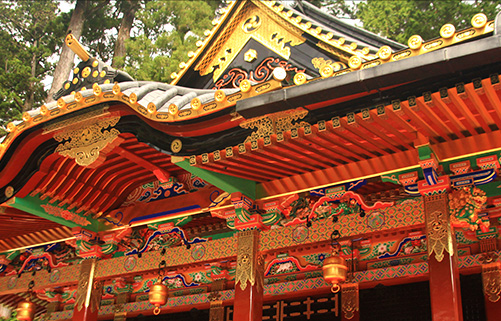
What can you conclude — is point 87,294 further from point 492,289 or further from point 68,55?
point 68,55

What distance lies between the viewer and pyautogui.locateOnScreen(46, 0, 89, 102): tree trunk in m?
18.9

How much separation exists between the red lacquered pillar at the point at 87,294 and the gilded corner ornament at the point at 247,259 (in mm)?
2635

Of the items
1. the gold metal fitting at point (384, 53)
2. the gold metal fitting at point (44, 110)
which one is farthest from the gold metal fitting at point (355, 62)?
the gold metal fitting at point (44, 110)

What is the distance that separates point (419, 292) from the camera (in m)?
6.92

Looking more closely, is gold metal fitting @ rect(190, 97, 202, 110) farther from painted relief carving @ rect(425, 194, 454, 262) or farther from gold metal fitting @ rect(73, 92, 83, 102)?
painted relief carving @ rect(425, 194, 454, 262)

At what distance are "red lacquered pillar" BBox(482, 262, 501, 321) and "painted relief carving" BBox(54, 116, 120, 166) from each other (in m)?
4.57

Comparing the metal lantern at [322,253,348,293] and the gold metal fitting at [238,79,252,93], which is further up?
the gold metal fitting at [238,79,252,93]

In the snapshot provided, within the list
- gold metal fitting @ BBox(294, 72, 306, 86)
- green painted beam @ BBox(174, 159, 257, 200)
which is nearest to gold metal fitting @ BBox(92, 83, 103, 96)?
green painted beam @ BBox(174, 159, 257, 200)

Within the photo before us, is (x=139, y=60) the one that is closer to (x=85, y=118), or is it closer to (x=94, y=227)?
(x=94, y=227)

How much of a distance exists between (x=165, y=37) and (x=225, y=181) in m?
12.8

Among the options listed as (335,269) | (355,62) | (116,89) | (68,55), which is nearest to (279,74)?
(355,62)

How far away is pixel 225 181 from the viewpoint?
6.37 metres

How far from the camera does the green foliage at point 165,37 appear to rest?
1712 centimetres

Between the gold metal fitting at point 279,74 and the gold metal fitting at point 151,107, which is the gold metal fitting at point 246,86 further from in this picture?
the gold metal fitting at point 151,107
